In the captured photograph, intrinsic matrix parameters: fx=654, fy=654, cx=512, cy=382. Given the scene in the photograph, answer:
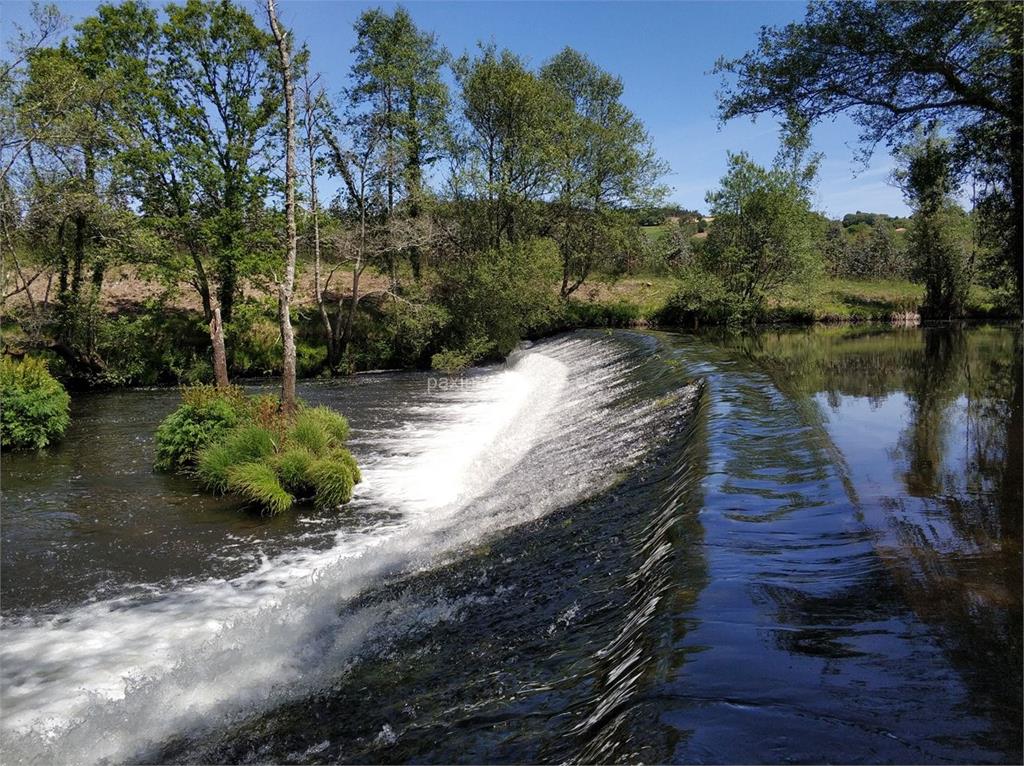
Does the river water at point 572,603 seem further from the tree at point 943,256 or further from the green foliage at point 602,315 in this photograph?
the tree at point 943,256

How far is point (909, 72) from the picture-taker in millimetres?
12391

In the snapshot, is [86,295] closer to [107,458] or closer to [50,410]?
[50,410]

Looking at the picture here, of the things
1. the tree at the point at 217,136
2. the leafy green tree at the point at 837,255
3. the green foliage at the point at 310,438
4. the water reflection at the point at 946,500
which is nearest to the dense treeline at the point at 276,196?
the tree at the point at 217,136

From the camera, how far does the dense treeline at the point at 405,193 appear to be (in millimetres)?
13234

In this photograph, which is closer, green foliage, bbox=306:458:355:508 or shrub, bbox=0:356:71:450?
green foliage, bbox=306:458:355:508

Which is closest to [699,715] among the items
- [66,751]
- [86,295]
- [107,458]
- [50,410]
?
[66,751]

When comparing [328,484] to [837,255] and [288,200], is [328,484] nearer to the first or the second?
[288,200]

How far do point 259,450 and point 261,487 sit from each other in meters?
1.12

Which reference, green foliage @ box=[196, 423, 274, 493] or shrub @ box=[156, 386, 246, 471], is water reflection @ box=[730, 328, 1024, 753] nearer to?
green foliage @ box=[196, 423, 274, 493]

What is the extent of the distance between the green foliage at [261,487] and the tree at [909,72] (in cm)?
1164

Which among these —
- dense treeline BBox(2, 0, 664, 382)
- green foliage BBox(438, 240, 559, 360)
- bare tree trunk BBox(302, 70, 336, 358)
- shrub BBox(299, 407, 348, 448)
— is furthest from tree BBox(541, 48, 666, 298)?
shrub BBox(299, 407, 348, 448)

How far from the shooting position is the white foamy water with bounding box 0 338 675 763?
14.6 ft

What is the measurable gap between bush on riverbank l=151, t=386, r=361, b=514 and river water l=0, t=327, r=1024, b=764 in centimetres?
46

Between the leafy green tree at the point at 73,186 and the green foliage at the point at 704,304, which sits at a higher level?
the leafy green tree at the point at 73,186
